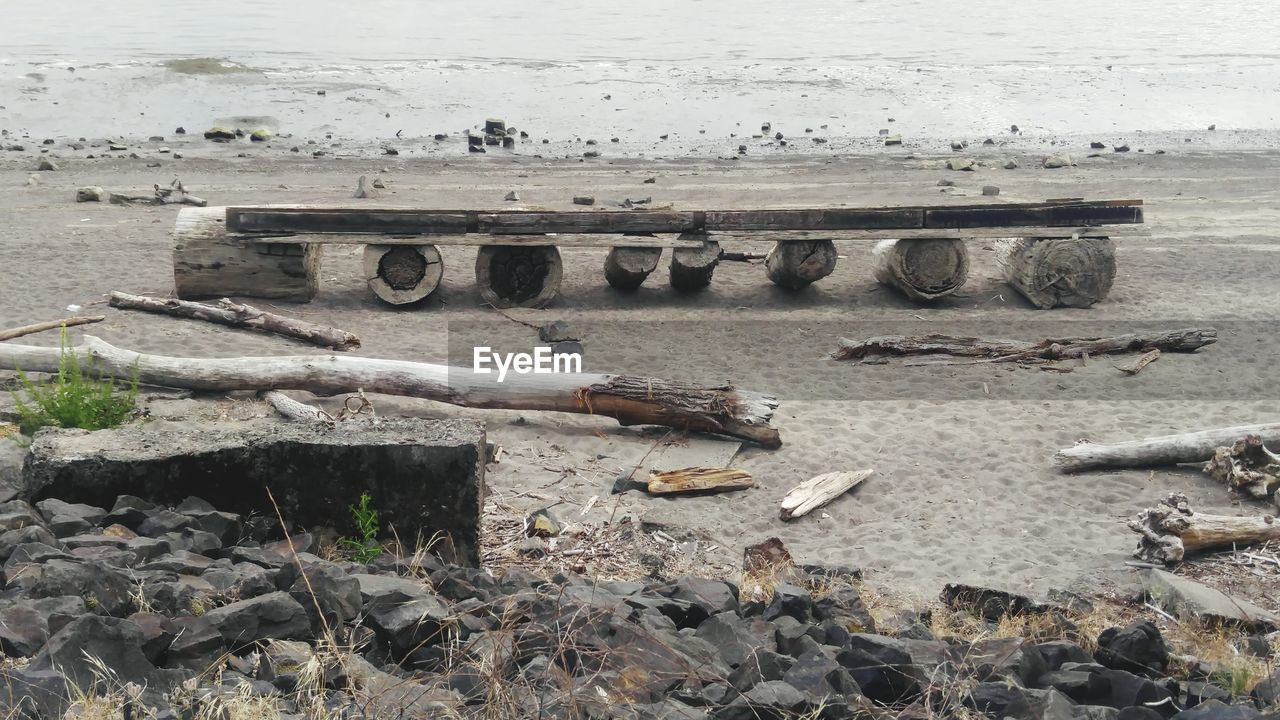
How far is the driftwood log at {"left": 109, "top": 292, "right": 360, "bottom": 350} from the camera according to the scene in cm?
932

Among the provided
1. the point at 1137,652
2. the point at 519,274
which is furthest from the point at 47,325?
the point at 1137,652

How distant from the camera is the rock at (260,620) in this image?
3969 mm

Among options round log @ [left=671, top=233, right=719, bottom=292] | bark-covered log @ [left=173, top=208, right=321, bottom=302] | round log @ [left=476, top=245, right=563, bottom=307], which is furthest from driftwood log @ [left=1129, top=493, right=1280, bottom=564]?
bark-covered log @ [left=173, top=208, right=321, bottom=302]

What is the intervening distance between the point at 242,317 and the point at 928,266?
625cm

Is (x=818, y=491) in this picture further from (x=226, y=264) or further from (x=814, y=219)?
(x=226, y=264)

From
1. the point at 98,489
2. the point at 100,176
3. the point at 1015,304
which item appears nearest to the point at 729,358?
the point at 1015,304

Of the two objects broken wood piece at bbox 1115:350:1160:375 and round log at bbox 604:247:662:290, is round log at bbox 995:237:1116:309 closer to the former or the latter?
broken wood piece at bbox 1115:350:1160:375

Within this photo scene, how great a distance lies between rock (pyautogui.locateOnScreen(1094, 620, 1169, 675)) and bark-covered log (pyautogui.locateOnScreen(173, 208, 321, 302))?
7905 millimetres

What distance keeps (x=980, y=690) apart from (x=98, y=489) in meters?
3.98

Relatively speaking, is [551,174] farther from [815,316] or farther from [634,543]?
[634,543]

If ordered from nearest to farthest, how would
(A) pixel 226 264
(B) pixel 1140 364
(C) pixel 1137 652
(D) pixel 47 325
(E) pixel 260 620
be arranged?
(E) pixel 260 620, (C) pixel 1137 652, (D) pixel 47 325, (B) pixel 1140 364, (A) pixel 226 264

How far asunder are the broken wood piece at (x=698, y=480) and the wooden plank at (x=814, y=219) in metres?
3.91

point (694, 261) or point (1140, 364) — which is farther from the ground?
point (694, 261)

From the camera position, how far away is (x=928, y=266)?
11.0m
